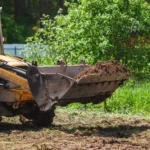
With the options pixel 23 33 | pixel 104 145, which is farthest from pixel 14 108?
pixel 23 33

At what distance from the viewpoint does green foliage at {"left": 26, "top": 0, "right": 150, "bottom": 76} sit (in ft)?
63.7

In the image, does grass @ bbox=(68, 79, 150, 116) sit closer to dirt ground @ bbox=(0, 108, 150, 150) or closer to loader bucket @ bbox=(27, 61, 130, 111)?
dirt ground @ bbox=(0, 108, 150, 150)

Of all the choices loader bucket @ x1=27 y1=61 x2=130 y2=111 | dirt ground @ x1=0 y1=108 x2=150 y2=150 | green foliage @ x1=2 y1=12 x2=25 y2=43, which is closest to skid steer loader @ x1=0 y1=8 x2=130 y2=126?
Result: loader bucket @ x1=27 y1=61 x2=130 y2=111

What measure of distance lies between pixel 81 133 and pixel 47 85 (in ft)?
3.45

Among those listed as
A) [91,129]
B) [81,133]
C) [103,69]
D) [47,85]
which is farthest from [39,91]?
[91,129]

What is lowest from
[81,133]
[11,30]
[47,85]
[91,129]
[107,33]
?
[11,30]

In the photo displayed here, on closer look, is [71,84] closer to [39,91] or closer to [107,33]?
[39,91]

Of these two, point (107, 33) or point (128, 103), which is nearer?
point (128, 103)

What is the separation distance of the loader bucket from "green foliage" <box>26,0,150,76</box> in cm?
666

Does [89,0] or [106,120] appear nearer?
[106,120]

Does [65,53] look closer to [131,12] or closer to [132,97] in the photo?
[131,12]

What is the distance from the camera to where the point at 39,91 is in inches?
469

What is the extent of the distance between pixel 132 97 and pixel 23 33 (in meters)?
33.5

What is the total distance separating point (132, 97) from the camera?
16328 millimetres
